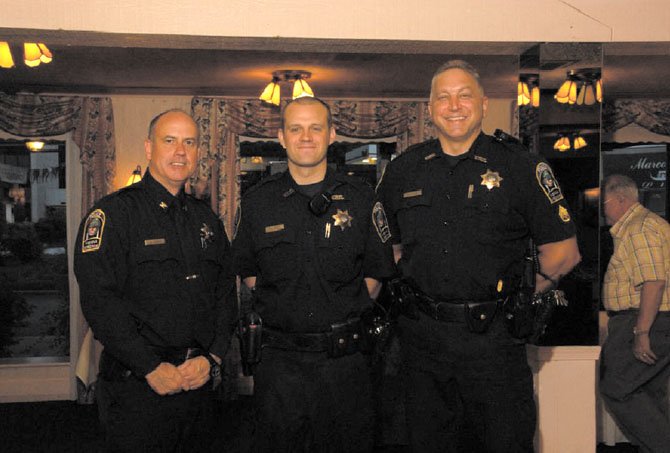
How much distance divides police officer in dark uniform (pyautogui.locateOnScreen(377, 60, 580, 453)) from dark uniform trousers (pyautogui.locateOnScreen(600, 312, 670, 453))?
5.95 feet

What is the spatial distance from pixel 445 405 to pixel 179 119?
4.63 ft

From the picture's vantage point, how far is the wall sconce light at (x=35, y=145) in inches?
252

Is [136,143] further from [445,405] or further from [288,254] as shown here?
[445,405]

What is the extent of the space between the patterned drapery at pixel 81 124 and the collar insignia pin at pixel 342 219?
13.3 ft

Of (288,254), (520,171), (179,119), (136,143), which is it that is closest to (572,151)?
(520,171)

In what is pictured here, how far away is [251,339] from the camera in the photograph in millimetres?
2549

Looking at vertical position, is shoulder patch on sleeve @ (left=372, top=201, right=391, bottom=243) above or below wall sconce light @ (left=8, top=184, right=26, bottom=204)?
below

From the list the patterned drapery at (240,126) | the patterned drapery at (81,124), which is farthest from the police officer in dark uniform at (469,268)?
the patterned drapery at (81,124)

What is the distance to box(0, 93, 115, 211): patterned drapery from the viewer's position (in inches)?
236

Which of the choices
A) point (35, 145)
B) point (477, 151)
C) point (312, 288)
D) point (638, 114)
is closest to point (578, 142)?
point (477, 151)

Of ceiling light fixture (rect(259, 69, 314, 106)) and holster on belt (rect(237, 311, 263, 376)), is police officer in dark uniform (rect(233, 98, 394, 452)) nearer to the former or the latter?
holster on belt (rect(237, 311, 263, 376))

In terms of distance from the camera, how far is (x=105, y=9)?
289cm

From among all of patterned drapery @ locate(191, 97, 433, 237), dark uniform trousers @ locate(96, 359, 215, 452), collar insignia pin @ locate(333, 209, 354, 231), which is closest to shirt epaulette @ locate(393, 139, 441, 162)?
collar insignia pin @ locate(333, 209, 354, 231)

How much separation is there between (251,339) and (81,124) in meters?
4.26
